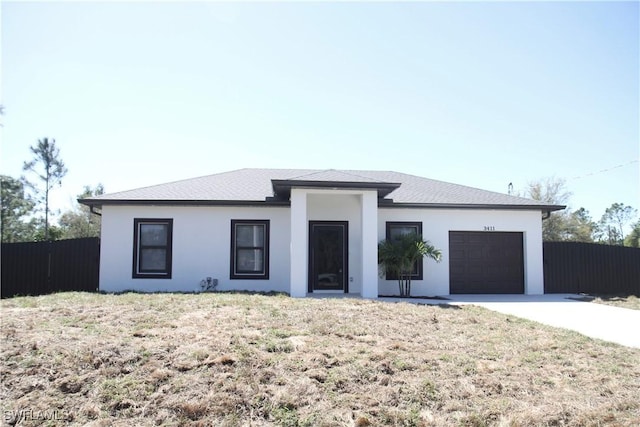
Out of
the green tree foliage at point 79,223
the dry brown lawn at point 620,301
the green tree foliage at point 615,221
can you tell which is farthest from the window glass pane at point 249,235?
the green tree foliage at point 615,221

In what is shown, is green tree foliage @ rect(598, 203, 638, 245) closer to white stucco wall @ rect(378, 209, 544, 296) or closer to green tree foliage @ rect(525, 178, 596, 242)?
green tree foliage @ rect(525, 178, 596, 242)

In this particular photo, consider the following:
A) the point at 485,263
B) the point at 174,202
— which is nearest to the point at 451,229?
the point at 485,263

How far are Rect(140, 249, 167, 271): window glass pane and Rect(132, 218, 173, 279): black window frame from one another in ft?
0.24

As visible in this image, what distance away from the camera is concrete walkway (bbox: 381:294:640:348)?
7.11 metres

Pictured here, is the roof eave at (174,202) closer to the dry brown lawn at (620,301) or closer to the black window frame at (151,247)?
the black window frame at (151,247)

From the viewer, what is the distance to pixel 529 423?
12.6ft

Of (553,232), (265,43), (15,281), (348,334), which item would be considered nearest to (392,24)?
(265,43)

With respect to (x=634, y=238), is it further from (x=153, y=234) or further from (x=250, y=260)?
(x=153, y=234)

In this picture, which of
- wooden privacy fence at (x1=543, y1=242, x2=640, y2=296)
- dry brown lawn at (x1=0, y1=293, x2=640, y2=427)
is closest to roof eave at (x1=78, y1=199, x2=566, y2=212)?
wooden privacy fence at (x1=543, y1=242, x2=640, y2=296)

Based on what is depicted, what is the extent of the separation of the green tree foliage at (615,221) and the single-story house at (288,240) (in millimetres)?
44497

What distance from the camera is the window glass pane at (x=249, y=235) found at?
12383 millimetres

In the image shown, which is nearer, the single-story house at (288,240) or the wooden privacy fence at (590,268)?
the single-story house at (288,240)

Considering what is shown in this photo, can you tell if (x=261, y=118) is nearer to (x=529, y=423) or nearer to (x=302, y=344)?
(x=302, y=344)

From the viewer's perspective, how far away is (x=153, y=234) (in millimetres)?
12297
